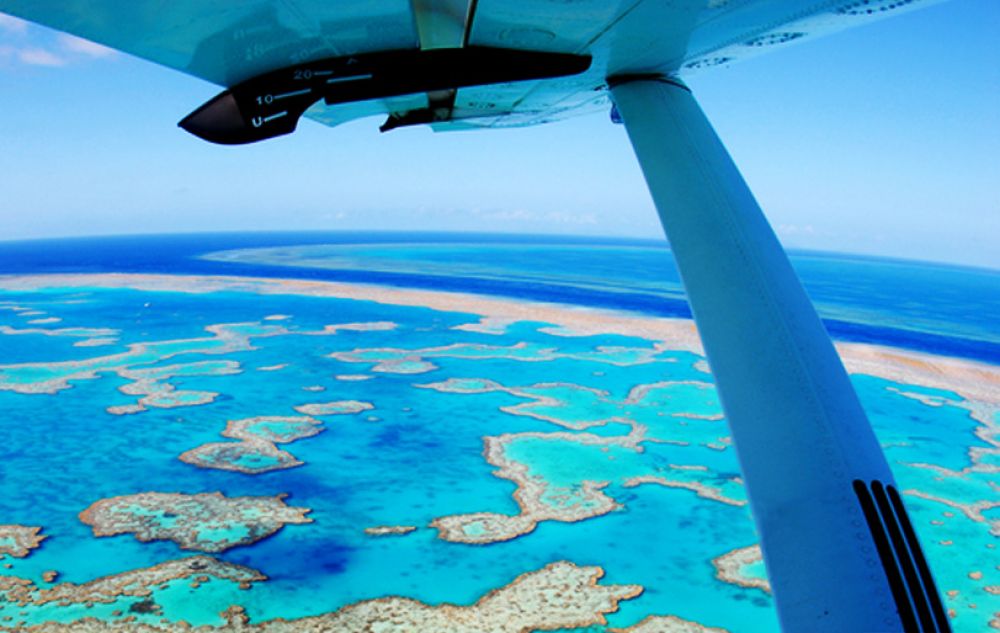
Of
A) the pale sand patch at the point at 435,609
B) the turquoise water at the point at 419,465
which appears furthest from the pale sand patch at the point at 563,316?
the pale sand patch at the point at 435,609

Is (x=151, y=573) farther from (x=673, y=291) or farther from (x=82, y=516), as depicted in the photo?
(x=673, y=291)

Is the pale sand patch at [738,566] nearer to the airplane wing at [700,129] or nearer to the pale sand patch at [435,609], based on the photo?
the pale sand patch at [435,609]

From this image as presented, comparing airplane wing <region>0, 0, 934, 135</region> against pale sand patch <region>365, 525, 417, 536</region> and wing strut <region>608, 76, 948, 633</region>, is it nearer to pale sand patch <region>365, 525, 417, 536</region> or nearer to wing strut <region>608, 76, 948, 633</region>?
wing strut <region>608, 76, 948, 633</region>

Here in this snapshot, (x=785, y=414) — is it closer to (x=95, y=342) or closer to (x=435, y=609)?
(x=435, y=609)

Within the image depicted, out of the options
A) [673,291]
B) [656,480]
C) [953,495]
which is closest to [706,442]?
[656,480]

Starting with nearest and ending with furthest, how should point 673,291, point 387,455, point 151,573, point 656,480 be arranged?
point 151,573, point 656,480, point 387,455, point 673,291

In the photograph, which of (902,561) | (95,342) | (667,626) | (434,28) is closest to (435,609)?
(667,626)
